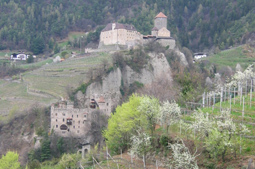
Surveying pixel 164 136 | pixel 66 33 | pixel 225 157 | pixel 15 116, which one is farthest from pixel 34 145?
pixel 66 33

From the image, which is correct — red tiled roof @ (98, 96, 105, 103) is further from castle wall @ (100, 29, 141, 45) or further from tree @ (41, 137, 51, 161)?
castle wall @ (100, 29, 141, 45)

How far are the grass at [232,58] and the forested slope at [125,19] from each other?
9.75 m

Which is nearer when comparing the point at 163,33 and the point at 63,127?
the point at 63,127

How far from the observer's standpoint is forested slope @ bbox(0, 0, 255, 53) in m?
114

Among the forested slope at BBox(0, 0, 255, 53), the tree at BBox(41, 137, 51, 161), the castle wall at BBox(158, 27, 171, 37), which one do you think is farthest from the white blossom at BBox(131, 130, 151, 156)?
the forested slope at BBox(0, 0, 255, 53)

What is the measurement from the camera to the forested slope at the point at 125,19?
114000 millimetres

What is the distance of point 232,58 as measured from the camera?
88500 mm

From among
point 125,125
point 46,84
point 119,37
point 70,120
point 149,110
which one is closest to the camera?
point 149,110

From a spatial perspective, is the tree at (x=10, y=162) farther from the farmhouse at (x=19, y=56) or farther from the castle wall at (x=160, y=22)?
the farmhouse at (x=19, y=56)

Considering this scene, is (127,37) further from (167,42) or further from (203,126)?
(203,126)

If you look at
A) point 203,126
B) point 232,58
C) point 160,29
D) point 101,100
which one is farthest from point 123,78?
point 203,126

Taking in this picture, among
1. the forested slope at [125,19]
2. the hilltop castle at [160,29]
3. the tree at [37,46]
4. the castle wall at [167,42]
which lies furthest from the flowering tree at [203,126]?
the tree at [37,46]

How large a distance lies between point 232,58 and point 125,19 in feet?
118

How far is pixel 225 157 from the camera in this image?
20469 mm
